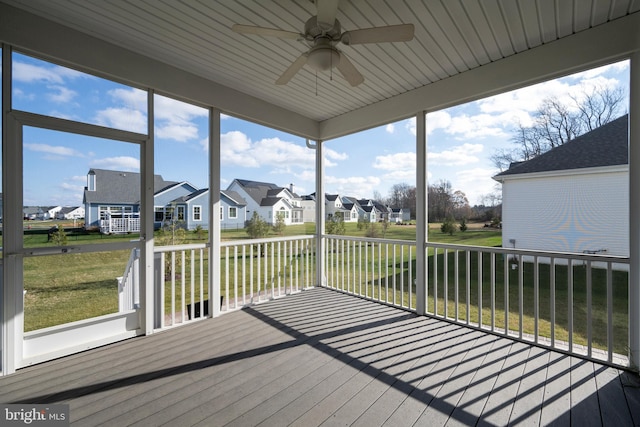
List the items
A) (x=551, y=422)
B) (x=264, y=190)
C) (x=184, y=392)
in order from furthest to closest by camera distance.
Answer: (x=264, y=190), (x=184, y=392), (x=551, y=422)

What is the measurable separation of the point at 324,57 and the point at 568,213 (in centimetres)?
253

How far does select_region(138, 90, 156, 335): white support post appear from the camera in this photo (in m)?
2.81

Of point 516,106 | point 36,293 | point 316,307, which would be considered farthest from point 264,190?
point 516,106

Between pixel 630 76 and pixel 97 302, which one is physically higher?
pixel 630 76

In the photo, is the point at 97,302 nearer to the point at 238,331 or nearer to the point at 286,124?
the point at 238,331

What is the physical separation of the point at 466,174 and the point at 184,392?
334 centimetres

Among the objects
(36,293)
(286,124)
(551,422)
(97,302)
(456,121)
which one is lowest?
(551,422)

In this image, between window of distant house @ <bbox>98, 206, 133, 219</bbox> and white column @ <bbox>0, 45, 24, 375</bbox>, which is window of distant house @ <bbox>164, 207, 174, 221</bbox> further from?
white column @ <bbox>0, 45, 24, 375</bbox>

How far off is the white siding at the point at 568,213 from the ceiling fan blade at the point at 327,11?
238cm

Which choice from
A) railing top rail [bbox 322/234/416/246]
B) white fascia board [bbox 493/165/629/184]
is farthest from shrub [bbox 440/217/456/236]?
white fascia board [bbox 493/165/629/184]

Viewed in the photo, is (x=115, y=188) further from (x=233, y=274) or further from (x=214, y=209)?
(x=233, y=274)

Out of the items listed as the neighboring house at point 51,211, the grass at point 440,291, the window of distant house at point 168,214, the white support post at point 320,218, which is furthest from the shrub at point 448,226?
the neighboring house at point 51,211

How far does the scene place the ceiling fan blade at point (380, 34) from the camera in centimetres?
171

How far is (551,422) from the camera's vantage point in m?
1.65
